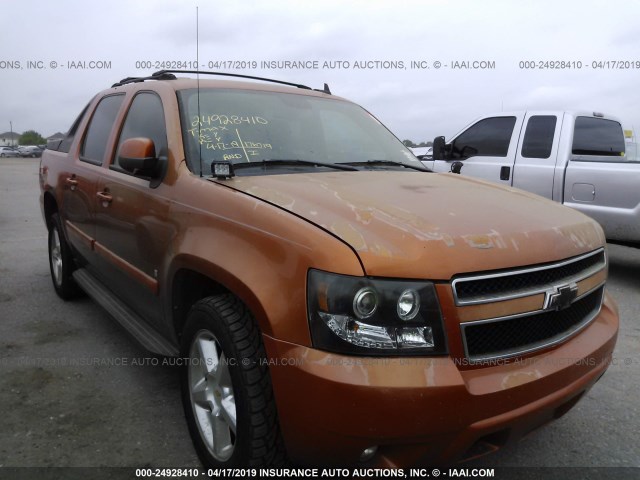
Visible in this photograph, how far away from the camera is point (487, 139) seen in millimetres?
6930

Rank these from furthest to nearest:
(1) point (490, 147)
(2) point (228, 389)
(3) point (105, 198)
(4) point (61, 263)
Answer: (1) point (490, 147) → (4) point (61, 263) → (3) point (105, 198) → (2) point (228, 389)

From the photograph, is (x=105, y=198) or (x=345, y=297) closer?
(x=345, y=297)

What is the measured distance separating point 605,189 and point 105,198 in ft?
16.0

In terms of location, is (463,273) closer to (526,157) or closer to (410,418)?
(410,418)

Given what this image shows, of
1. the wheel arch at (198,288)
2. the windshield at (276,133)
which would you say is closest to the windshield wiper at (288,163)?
the windshield at (276,133)

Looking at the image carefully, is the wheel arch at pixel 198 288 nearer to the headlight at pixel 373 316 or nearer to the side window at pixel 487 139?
the headlight at pixel 373 316

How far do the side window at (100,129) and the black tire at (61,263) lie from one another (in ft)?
2.89

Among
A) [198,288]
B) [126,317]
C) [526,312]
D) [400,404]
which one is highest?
[526,312]

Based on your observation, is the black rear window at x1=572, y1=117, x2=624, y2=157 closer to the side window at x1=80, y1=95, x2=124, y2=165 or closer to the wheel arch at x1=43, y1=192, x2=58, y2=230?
the side window at x1=80, y1=95, x2=124, y2=165

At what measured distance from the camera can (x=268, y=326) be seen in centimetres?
181

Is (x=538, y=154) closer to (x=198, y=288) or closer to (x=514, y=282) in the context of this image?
(x=514, y=282)

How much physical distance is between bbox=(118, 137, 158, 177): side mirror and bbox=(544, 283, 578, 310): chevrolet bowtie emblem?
1.92 m

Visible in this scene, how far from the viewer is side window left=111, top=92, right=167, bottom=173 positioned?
9.45 feet

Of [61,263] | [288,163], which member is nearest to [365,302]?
[288,163]
